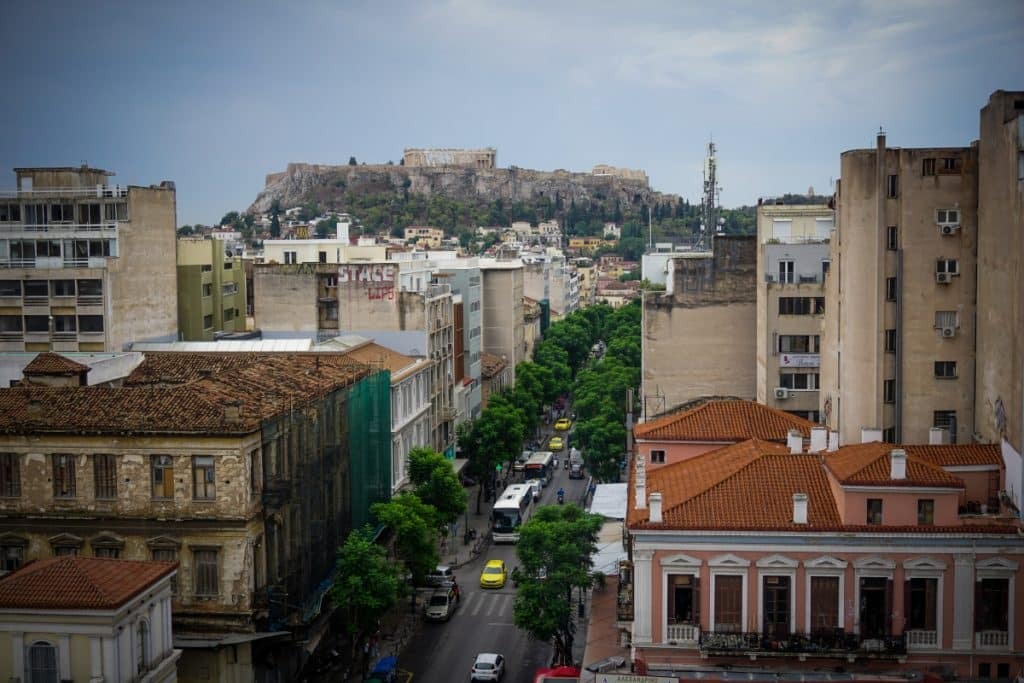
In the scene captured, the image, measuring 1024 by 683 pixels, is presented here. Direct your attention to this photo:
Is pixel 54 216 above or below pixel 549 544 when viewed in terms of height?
above

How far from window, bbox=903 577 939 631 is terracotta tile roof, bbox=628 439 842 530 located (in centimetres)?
279

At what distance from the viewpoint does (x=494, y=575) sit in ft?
201

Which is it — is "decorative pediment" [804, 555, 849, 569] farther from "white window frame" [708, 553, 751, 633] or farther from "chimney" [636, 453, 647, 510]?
"chimney" [636, 453, 647, 510]

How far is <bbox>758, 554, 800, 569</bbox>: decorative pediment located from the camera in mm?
36062

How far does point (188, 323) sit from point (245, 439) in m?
41.0

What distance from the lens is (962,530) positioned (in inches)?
1399

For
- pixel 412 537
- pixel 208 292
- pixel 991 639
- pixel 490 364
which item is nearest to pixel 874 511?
pixel 991 639

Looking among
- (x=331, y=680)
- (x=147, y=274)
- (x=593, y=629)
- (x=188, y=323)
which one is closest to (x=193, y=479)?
(x=331, y=680)

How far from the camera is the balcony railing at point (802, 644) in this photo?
3566 centimetres

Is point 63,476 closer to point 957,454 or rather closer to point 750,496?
point 750,496

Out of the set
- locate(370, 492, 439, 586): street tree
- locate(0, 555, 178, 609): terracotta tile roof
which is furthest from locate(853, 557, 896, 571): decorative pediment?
locate(370, 492, 439, 586): street tree

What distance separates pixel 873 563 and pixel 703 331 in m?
33.9

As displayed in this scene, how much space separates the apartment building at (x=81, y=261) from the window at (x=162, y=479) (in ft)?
91.1

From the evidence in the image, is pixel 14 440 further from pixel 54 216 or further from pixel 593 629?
pixel 54 216
